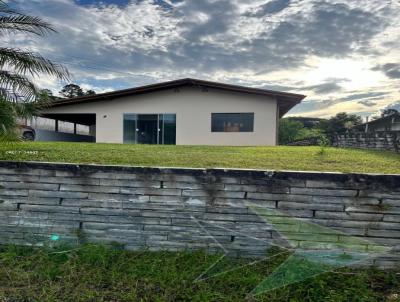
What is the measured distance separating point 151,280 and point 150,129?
13.3m

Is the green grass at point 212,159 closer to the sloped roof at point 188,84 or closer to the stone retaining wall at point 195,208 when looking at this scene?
the stone retaining wall at point 195,208

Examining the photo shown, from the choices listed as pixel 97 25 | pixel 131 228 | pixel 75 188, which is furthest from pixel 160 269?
pixel 97 25

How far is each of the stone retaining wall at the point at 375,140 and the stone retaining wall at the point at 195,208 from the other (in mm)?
6586

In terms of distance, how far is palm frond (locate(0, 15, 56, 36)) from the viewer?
155 inches

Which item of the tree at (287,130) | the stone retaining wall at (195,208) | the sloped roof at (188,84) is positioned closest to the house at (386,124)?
the sloped roof at (188,84)

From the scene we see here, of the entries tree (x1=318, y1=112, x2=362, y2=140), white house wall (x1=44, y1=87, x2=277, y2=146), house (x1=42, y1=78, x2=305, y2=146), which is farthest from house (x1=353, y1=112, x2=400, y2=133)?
tree (x1=318, y1=112, x2=362, y2=140)

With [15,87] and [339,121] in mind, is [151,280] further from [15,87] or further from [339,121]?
[339,121]

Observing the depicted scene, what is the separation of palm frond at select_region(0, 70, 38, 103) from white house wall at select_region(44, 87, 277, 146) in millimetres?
11096

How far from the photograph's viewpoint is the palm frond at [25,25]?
3.94 meters

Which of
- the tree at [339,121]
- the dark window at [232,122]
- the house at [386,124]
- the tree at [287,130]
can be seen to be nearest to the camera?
the dark window at [232,122]

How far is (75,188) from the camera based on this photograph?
318 cm

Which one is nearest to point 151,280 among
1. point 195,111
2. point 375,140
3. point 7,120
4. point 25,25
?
point 7,120

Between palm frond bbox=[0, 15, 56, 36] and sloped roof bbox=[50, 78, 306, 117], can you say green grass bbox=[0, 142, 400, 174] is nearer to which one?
palm frond bbox=[0, 15, 56, 36]

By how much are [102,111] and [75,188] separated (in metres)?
13.6
